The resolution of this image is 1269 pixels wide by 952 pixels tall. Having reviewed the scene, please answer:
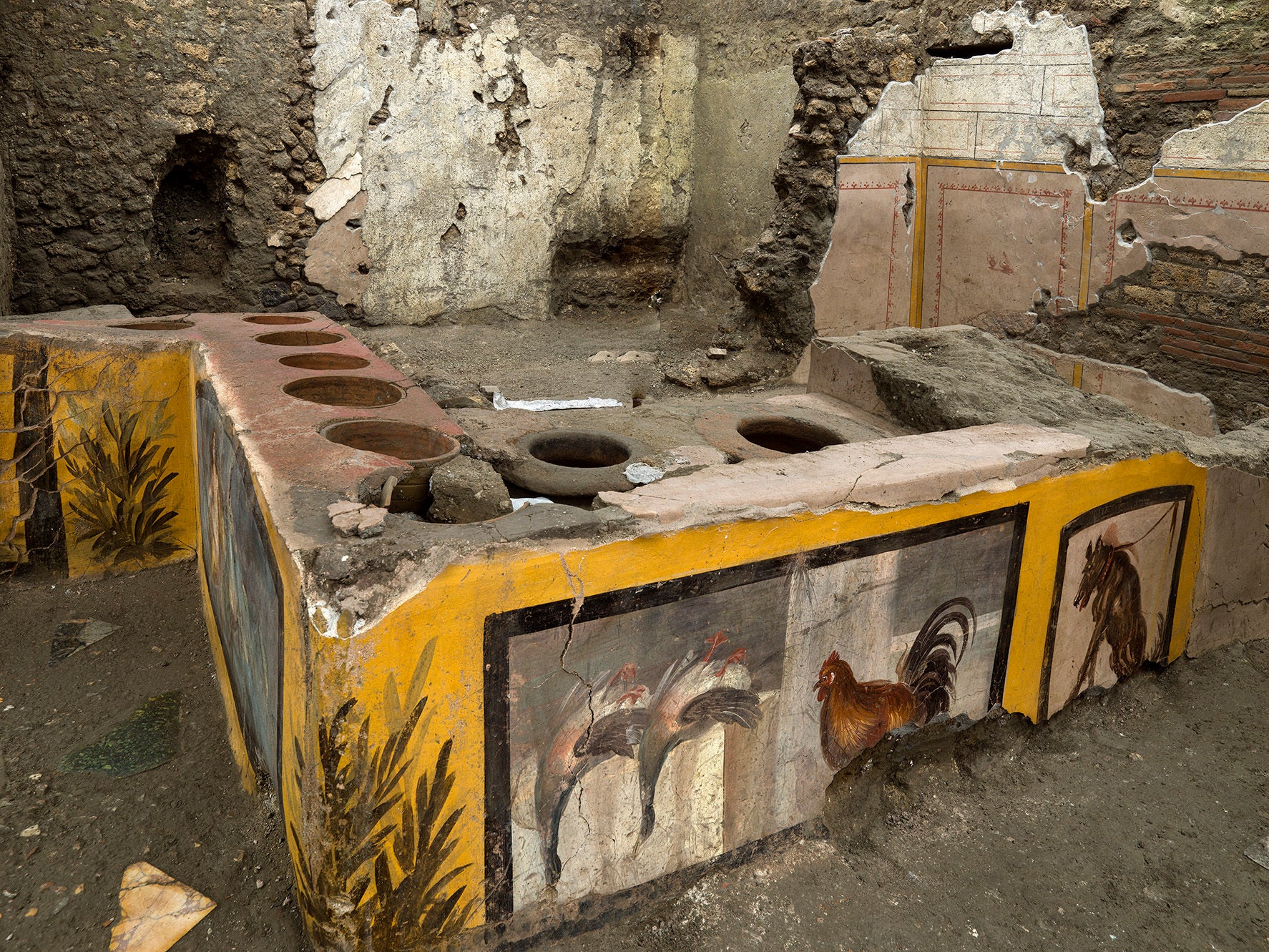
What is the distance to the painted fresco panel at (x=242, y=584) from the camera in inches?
85.5

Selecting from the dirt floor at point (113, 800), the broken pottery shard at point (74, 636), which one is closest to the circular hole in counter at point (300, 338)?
the dirt floor at point (113, 800)

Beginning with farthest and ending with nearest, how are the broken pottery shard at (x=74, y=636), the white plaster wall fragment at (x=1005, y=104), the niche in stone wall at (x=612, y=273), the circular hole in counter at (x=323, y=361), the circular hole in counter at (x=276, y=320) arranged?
the niche in stone wall at (x=612, y=273), the white plaster wall fragment at (x=1005, y=104), the circular hole in counter at (x=276, y=320), the circular hole in counter at (x=323, y=361), the broken pottery shard at (x=74, y=636)

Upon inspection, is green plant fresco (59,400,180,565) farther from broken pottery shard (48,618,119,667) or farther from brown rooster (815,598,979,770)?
brown rooster (815,598,979,770)

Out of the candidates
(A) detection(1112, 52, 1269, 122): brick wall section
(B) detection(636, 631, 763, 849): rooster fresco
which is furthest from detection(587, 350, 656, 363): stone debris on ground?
(B) detection(636, 631, 763, 849): rooster fresco

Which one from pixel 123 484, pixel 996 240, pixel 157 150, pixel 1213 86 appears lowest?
pixel 123 484

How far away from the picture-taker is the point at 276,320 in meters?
4.55

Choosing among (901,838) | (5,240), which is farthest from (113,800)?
(5,240)

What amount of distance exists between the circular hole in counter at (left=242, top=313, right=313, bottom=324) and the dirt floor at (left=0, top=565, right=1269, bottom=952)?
5.87 feet

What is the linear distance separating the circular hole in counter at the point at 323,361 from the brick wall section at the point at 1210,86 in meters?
3.79

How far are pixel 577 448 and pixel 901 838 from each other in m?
1.53

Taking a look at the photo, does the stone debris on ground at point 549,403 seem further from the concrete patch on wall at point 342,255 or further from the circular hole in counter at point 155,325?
the concrete patch on wall at point 342,255

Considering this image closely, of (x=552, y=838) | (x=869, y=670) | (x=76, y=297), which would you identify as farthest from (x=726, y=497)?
(x=76, y=297)

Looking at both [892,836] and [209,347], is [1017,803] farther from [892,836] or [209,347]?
[209,347]

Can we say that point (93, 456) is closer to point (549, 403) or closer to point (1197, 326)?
point (549, 403)
